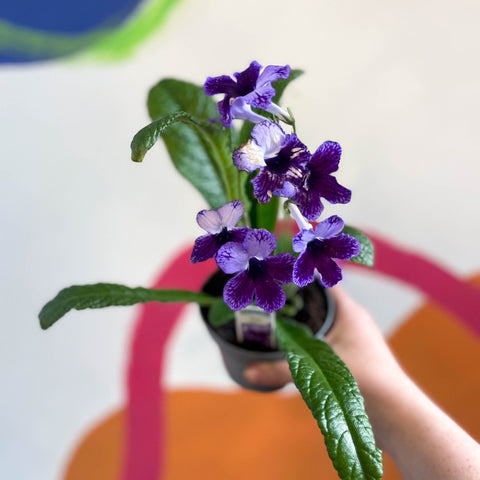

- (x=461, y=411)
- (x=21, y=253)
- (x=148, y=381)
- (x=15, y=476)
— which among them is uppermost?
(x=21, y=253)

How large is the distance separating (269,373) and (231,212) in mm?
411

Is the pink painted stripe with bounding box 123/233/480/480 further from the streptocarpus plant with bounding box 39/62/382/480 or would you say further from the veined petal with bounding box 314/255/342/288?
the veined petal with bounding box 314/255/342/288

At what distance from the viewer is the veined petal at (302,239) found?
0.65 metres

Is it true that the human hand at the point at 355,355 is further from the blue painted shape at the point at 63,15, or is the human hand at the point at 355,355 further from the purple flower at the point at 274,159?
the blue painted shape at the point at 63,15

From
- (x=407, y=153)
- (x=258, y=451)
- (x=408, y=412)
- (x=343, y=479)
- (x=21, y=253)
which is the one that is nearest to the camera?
(x=343, y=479)

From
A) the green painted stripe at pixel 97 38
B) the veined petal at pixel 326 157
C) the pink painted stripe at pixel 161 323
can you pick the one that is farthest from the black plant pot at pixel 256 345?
the green painted stripe at pixel 97 38

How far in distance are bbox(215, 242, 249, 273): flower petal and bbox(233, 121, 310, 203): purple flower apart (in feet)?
0.23

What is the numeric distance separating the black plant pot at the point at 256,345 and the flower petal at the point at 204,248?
301 mm

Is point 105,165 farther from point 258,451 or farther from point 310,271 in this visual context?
point 310,271

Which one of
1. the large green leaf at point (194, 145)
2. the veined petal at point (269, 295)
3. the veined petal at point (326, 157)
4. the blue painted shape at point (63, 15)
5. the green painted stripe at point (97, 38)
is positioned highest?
the blue painted shape at point (63, 15)

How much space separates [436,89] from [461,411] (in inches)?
34.1

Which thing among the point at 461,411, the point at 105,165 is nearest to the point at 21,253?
the point at 105,165

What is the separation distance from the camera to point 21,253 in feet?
4.58

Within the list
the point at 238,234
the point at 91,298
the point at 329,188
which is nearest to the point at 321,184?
the point at 329,188
